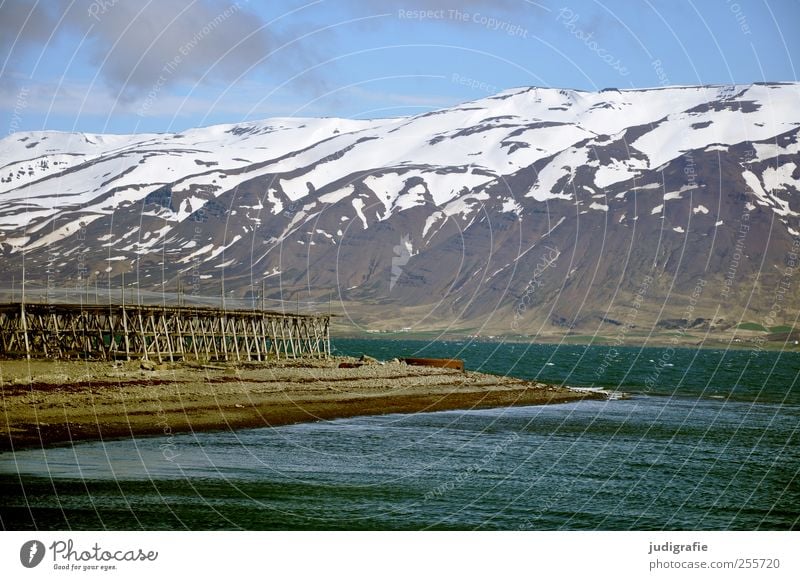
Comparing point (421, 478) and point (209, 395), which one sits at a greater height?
point (209, 395)

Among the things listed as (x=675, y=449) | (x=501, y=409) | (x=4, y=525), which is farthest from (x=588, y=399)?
(x=4, y=525)

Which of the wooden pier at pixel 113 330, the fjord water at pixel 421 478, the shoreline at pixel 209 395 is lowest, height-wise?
the fjord water at pixel 421 478

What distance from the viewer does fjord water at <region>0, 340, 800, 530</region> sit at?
106 feet

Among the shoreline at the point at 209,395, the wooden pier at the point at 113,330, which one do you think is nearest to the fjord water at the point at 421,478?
the shoreline at the point at 209,395

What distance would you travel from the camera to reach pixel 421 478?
135ft

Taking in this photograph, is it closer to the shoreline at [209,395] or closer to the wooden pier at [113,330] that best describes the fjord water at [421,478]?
the shoreline at [209,395]

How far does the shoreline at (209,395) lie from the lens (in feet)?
155

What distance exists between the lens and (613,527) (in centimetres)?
3328

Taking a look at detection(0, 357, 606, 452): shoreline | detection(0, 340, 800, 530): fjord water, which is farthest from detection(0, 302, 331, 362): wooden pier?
detection(0, 340, 800, 530): fjord water

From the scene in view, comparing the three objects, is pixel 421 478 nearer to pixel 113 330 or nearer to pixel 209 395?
pixel 209 395

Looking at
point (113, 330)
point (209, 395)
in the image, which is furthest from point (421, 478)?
point (113, 330)

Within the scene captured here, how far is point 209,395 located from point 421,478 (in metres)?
22.6

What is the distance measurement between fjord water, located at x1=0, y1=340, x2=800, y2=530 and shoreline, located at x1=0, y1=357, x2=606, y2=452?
2.36 metres

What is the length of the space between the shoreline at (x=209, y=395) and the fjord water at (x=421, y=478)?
236 centimetres
